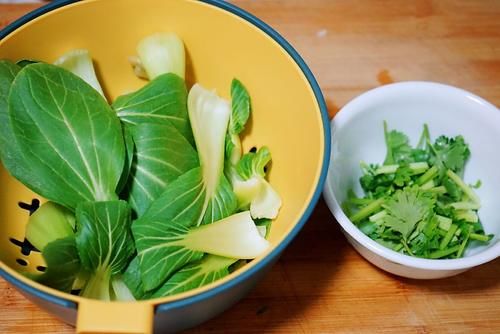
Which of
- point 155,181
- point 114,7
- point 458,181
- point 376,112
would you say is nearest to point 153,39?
point 114,7

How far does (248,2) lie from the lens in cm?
94

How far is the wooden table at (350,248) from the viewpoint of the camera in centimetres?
71

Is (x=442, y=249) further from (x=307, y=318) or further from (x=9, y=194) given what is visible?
(x=9, y=194)

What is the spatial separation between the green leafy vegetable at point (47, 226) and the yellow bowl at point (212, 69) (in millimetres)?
33

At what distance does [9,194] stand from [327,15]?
0.50 metres

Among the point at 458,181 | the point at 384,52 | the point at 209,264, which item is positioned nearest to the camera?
the point at 209,264

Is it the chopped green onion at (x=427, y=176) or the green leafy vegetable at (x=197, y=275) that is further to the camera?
the chopped green onion at (x=427, y=176)

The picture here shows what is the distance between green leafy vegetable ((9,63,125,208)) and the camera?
2.16 feet

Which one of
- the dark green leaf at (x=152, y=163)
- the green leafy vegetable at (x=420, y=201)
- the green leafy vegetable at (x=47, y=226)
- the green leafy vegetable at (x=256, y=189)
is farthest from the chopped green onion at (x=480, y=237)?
the green leafy vegetable at (x=47, y=226)

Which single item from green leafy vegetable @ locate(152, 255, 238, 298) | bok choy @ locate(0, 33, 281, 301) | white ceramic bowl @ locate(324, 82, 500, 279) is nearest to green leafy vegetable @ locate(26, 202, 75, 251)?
bok choy @ locate(0, 33, 281, 301)

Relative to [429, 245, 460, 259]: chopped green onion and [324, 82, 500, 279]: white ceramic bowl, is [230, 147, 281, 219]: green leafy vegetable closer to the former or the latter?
[324, 82, 500, 279]: white ceramic bowl

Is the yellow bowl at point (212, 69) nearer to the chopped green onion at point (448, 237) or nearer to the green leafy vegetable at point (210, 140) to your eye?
the green leafy vegetable at point (210, 140)

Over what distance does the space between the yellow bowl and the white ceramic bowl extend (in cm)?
8

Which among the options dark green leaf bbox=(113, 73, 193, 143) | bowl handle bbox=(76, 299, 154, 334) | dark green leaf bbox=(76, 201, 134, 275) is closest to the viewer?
bowl handle bbox=(76, 299, 154, 334)
